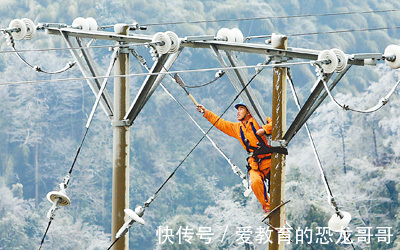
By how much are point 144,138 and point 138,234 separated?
8481mm

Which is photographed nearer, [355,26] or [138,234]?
[138,234]

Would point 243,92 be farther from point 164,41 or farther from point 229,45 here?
point 164,41

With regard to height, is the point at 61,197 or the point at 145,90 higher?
the point at 145,90

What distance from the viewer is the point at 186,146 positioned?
201ft

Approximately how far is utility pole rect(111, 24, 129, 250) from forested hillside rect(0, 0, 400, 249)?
29606mm

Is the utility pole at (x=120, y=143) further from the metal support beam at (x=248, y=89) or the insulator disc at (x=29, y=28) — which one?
the metal support beam at (x=248, y=89)

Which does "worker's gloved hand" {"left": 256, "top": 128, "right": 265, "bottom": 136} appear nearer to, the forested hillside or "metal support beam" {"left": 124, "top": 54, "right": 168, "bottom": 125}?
"metal support beam" {"left": 124, "top": 54, "right": 168, "bottom": 125}

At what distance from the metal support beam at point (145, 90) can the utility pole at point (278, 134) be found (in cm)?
125

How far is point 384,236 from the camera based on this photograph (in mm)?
41656

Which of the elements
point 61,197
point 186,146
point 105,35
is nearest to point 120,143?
point 61,197

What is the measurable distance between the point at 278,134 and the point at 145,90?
1594 mm

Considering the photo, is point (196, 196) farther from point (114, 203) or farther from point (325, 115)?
point (114, 203)

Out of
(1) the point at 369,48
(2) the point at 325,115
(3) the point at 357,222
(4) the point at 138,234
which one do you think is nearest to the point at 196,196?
(4) the point at 138,234

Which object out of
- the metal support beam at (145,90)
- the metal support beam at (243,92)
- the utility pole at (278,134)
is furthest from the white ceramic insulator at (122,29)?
the utility pole at (278,134)
